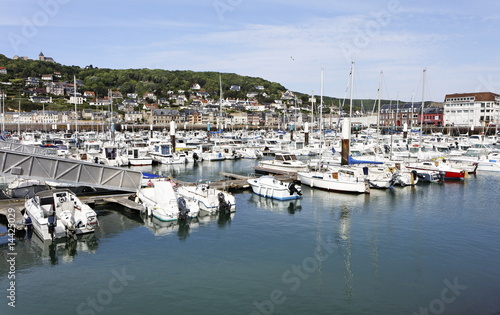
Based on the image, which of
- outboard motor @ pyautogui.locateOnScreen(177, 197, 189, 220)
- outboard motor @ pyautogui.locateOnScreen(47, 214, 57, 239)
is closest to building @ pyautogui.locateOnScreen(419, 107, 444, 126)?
outboard motor @ pyautogui.locateOnScreen(177, 197, 189, 220)

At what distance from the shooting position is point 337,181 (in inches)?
1304

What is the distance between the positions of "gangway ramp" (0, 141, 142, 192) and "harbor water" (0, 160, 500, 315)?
2.39 metres

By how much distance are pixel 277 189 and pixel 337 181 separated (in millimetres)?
6130

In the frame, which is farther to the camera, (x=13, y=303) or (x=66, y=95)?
(x=66, y=95)

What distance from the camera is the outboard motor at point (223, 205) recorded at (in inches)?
1021

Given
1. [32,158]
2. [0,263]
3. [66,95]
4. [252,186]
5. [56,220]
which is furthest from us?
[66,95]

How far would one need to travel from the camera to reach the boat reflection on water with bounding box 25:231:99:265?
18.0 metres

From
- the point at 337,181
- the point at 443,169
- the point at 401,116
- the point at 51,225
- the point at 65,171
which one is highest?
the point at 401,116

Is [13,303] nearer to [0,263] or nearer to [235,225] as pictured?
[0,263]

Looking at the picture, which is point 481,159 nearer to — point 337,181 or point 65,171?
point 337,181

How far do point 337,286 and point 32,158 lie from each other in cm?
1990

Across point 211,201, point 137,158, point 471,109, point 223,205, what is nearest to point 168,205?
point 211,201

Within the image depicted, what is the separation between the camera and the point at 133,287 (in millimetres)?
15062

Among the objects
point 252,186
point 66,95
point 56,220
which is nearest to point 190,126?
point 66,95
